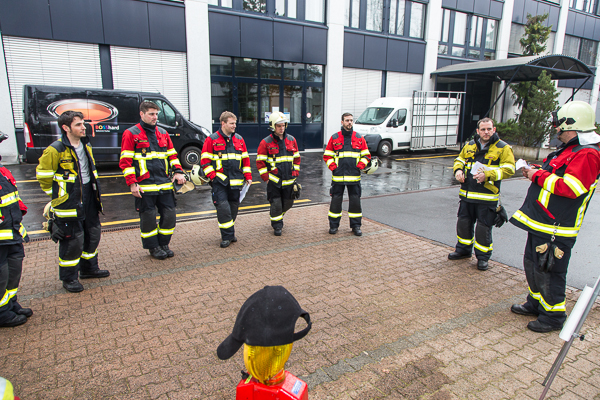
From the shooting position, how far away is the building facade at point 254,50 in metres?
13.3

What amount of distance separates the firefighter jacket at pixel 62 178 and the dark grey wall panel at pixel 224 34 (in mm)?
13109

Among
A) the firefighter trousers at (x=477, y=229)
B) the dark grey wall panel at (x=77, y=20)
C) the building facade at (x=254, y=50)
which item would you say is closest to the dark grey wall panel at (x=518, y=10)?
the building facade at (x=254, y=50)

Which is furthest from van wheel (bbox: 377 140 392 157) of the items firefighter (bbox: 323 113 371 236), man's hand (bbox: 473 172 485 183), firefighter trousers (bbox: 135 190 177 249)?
firefighter trousers (bbox: 135 190 177 249)

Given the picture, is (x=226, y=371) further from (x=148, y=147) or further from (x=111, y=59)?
(x=111, y=59)

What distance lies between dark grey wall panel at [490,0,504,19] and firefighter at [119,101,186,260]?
2482cm

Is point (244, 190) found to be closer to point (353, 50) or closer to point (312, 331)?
point (312, 331)

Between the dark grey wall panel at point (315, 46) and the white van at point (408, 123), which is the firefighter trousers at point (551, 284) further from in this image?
the dark grey wall panel at point (315, 46)

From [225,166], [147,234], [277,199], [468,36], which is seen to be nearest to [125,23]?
[225,166]

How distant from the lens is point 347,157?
616cm

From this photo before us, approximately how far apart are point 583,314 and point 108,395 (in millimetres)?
3099

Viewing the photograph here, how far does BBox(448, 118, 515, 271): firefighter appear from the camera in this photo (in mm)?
4728

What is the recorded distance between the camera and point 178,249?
222 inches

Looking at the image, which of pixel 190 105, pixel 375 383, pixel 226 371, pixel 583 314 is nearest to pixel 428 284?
pixel 375 383

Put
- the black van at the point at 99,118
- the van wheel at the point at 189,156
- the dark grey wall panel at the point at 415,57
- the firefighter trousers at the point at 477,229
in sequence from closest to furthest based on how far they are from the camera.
A: the firefighter trousers at the point at 477,229
the black van at the point at 99,118
the van wheel at the point at 189,156
the dark grey wall panel at the point at 415,57
